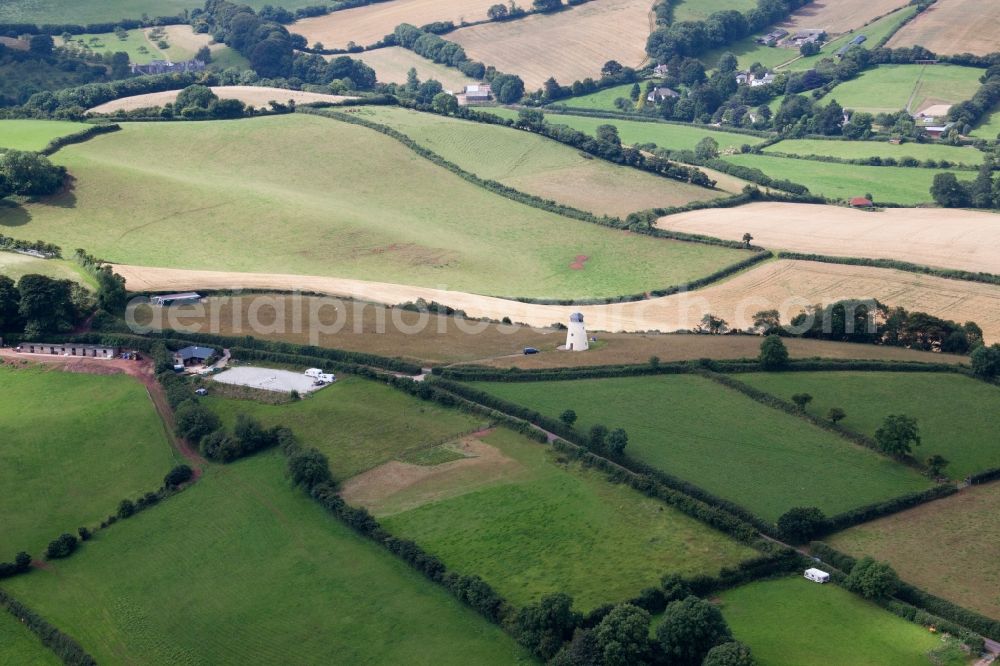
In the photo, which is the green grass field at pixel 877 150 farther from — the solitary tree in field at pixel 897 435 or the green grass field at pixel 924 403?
the solitary tree in field at pixel 897 435

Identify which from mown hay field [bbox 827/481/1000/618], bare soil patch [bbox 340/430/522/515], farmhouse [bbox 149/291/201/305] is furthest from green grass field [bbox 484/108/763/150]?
mown hay field [bbox 827/481/1000/618]

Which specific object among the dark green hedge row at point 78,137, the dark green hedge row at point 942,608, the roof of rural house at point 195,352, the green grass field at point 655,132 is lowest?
the dark green hedge row at point 942,608

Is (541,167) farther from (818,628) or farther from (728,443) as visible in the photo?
(818,628)

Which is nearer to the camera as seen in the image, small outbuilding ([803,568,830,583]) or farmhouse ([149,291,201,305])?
small outbuilding ([803,568,830,583])

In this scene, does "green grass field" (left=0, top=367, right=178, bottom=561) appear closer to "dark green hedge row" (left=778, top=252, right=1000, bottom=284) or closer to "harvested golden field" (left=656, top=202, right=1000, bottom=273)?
"dark green hedge row" (left=778, top=252, right=1000, bottom=284)

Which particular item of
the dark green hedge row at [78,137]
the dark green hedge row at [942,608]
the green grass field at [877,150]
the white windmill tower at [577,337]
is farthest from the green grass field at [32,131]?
the dark green hedge row at [942,608]

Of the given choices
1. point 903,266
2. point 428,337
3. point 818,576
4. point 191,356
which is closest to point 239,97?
point 191,356

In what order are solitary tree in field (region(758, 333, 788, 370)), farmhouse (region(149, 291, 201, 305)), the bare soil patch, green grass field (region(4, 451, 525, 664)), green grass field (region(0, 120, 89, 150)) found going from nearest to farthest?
green grass field (region(4, 451, 525, 664)) → the bare soil patch → solitary tree in field (region(758, 333, 788, 370)) → farmhouse (region(149, 291, 201, 305)) → green grass field (region(0, 120, 89, 150))
